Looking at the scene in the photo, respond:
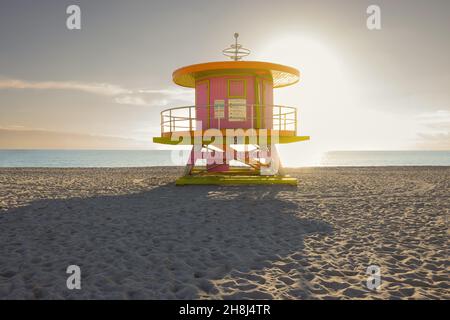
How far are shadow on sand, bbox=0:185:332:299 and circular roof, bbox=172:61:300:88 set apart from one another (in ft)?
19.5

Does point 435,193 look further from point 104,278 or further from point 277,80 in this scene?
point 104,278

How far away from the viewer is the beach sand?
188 inches

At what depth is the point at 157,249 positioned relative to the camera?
6.50 meters

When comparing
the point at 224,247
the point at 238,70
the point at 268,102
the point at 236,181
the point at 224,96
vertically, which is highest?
the point at 238,70

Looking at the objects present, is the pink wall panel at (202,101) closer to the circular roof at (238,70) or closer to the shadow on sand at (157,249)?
the circular roof at (238,70)

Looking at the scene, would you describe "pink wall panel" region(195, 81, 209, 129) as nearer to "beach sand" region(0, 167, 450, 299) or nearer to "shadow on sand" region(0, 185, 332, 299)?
"beach sand" region(0, 167, 450, 299)

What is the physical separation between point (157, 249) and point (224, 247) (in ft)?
4.29

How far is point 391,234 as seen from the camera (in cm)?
757

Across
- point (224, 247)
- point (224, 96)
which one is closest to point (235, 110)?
point (224, 96)

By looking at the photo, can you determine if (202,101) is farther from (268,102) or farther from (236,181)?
(236,181)

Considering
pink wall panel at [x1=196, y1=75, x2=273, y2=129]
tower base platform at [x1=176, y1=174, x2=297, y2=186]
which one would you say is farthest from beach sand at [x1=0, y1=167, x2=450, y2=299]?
pink wall panel at [x1=196, y1=75, x2=273, y2=129]
